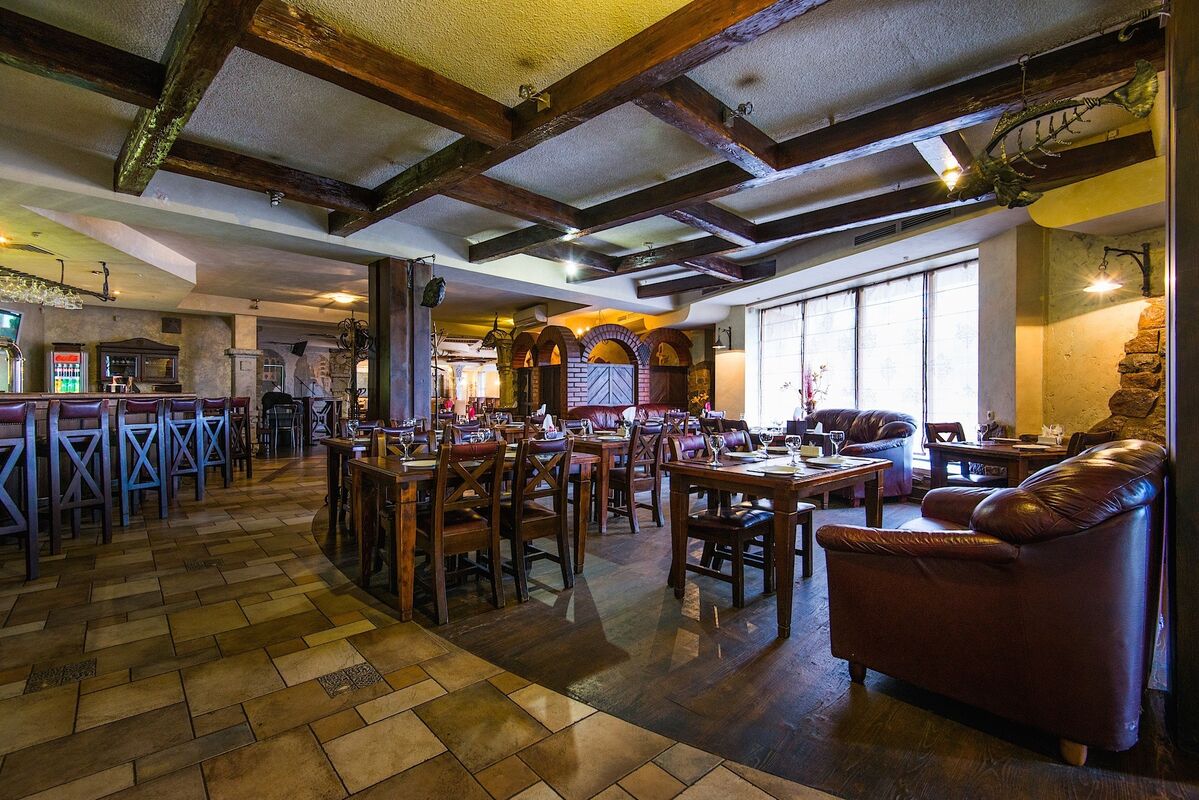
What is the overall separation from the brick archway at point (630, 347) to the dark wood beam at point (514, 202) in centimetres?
397

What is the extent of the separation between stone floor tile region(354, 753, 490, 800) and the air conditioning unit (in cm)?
908

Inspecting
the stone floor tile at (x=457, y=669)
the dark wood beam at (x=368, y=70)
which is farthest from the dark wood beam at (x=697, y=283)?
the stone floor tile at (x=457, y=669)

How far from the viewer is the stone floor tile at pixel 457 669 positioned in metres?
2.18

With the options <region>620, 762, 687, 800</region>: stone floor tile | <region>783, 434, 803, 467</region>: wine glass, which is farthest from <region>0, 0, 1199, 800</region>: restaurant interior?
<region>783, 434, 803, 467</region>: wine glass

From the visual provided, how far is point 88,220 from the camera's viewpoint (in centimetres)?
518

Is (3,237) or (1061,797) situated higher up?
(3,237)

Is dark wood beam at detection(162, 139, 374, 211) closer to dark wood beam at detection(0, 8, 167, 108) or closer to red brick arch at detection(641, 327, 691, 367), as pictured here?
dark wood beam at detection(0, 8, 167, 108)

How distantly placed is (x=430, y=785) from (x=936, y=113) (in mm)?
4158

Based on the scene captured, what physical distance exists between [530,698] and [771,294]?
297 inches

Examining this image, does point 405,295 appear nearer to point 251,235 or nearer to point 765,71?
point 251,235

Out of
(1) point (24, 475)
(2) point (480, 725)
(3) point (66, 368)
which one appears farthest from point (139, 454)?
(3) point (66, 368)

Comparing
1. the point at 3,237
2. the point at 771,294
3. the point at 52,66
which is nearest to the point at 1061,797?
the point at 52,66

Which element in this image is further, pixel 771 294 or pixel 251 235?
pixel 771 294

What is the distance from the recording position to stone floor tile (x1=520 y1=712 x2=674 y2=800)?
1.62 metres
